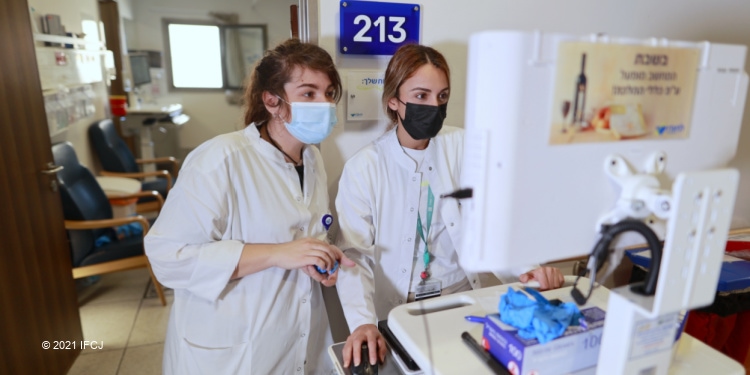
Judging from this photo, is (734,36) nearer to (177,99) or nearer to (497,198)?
(497,198)

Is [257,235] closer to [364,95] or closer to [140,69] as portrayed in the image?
[364,95]

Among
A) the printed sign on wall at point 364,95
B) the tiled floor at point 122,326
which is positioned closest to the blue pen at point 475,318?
the printed sign on wall at point 364,95

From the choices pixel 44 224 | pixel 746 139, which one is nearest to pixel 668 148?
pixel 746 139

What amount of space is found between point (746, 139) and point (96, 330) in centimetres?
368

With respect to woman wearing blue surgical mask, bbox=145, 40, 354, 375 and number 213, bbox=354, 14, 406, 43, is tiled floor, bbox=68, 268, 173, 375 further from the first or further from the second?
number 213, bbox=354, 14, 406, 43

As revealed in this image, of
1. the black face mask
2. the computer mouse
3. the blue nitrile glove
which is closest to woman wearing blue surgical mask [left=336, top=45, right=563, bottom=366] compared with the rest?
the black face mask

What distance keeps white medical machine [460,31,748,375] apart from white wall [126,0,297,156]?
16.5 ft

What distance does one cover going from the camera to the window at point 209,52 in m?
5.64

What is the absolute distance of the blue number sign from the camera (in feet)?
4.64

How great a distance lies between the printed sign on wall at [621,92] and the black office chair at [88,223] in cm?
257

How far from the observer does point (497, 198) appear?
64 centimetres

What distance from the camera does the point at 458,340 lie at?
0.88 m

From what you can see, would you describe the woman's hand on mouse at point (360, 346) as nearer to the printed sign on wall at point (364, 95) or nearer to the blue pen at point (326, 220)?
the blue pen at point (326, 220)

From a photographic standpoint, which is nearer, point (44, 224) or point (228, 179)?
point (228, 179)
